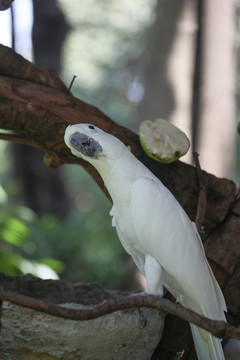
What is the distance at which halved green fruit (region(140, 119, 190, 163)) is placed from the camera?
57.2 inches

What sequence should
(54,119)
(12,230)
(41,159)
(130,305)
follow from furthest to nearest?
1. (41,159)
2. (12,230)
3. (54,119)
4. (130,305)

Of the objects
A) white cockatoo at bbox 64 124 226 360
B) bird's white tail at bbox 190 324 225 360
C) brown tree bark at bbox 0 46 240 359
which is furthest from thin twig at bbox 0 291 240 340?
brown tree bark at bbox 0 46 240 359

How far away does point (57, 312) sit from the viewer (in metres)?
0.97

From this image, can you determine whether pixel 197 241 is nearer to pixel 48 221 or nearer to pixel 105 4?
pixel 48 221

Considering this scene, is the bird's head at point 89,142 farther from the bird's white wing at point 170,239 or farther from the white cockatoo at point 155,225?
the bird's white wing at point 170,239

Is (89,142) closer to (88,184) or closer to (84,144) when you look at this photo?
(84,144)

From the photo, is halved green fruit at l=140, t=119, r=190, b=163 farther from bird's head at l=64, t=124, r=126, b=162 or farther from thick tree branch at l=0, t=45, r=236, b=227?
bird's head at l=64, t=124, r=126, b=162

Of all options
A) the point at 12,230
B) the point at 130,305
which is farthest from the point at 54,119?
the point at 12,230

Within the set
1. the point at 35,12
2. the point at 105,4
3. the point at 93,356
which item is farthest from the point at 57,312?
the point at 105,4

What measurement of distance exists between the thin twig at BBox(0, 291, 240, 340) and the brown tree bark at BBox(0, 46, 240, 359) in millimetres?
531

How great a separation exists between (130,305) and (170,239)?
25 cm

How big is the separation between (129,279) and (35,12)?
2.82 m

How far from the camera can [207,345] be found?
130 centimetres

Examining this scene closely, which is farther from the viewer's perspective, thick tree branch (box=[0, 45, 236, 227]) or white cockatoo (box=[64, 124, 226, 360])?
thick tree branch (box=[0, 45, 236, 227])
